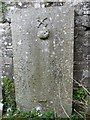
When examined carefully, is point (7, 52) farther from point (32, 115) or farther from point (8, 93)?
point (32, 115)

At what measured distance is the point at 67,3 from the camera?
347 centimetres

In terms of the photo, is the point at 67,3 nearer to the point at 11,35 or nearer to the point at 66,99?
the point at 11,35

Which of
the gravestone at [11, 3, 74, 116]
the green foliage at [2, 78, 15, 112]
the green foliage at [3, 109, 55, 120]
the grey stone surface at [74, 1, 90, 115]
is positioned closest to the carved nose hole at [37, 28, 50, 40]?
the gravestone at [11, 3, 74, 116]

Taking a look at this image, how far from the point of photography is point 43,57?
3402 mm

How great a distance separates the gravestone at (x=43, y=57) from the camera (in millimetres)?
3289

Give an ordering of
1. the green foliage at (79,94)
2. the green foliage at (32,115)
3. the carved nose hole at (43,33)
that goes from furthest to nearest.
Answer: the green foliage at (79,94), the green foliage at (32,115), the carved nose hole at (43,33)

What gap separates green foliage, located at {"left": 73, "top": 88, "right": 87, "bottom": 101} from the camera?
11.6 ft

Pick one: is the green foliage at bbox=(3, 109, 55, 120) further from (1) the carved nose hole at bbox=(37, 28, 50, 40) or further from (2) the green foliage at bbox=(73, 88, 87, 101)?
(1) the carved nose hole at bbox=(37, 28, 50, 40)

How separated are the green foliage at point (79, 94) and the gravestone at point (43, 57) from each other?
0.41 feet

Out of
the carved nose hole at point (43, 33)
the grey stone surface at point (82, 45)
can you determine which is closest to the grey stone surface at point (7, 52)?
the carved nose hole at point (43, 33)

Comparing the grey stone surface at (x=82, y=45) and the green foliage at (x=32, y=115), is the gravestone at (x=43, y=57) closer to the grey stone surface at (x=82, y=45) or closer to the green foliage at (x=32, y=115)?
the green foliage at (x=32, y=115)

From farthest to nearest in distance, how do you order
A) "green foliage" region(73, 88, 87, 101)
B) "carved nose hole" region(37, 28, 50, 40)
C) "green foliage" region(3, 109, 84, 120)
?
1. "green foliage" region(73, 88, 87, 101)
2. "green foliage" region(3, 109, 84, 120)
3. "carved nose hole" region(37, 28, 50, 40)

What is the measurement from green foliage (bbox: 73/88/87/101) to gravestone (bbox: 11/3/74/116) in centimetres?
13

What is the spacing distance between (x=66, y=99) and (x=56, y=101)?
14cm
